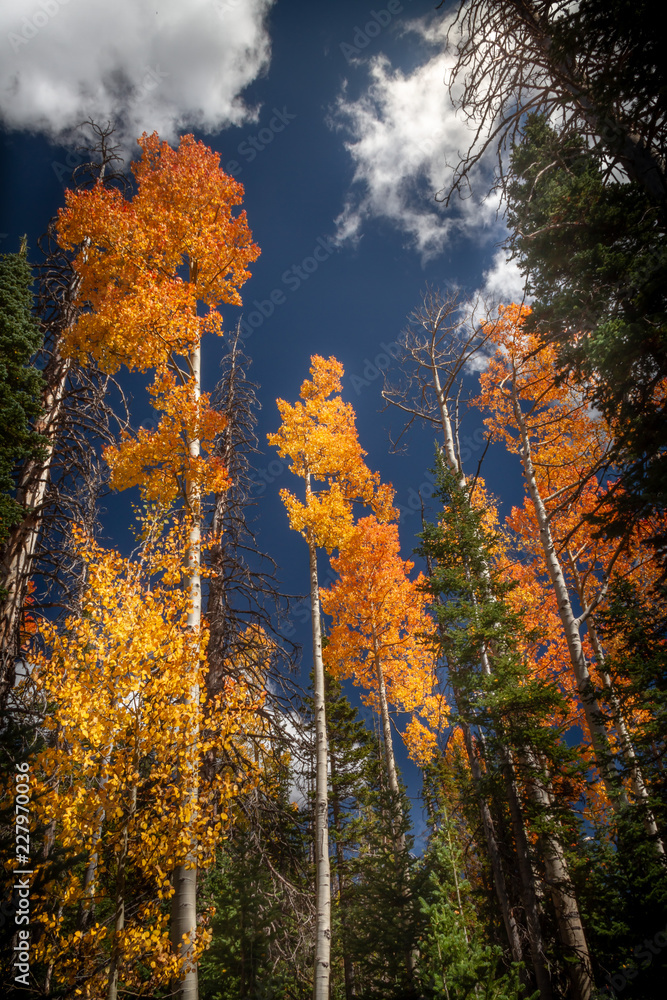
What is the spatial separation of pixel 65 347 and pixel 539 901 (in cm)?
1159

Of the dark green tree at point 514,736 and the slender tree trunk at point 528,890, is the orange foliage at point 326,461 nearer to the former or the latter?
the dark green tree at point 514,736

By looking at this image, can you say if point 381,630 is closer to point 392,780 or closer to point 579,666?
point 392,780

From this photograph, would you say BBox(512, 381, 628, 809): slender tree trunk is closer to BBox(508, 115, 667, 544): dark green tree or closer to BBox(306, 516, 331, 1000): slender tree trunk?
BBox(508, 115, 667, 544): dark green tree

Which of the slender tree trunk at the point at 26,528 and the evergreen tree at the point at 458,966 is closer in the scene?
the evergreen tree at the point at 458,966

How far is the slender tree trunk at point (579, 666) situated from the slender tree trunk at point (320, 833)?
4.33 meters

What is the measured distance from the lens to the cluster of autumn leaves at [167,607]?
5.33 meters

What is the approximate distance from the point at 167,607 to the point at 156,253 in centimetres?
624

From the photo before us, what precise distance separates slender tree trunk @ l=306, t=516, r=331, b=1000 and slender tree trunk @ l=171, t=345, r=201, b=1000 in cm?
208

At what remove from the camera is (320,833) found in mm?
7406

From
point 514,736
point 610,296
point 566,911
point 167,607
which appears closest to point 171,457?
point 167,607

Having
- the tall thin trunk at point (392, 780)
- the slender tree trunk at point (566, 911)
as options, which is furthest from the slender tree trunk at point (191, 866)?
the tall thin trunk at point (392, 780)

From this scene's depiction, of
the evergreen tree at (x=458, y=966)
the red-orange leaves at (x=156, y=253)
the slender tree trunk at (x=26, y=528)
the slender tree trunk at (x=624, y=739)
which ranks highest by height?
the red-orange leaves at (x=156, y=253)

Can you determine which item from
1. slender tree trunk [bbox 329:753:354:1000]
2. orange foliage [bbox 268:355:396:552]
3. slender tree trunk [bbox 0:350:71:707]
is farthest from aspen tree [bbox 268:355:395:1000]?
slender tree trunk [bbox 329:753:354:1000]

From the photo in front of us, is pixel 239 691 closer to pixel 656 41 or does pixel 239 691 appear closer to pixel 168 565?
pixel 168 565
